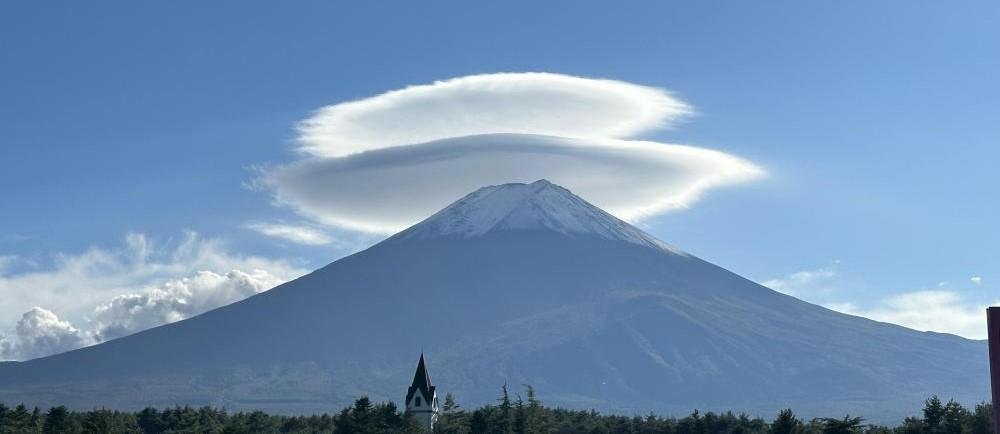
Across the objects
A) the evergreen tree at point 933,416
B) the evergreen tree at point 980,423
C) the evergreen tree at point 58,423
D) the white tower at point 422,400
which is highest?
the white tower at point 422,400

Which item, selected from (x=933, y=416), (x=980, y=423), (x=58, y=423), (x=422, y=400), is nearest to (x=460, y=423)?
Answer: (x=422, y=400)

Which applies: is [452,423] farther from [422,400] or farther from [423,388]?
[423,388]

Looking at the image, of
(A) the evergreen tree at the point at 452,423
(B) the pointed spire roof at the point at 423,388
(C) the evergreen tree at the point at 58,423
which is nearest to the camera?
(C) the evergreen tree at the point at 58,423

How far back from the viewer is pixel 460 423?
427 ft

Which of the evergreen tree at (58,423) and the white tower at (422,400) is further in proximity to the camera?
the white tower at (422,400)

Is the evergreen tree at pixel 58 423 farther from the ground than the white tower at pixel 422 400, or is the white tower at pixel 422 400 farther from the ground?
the white tower at pixel 422 400

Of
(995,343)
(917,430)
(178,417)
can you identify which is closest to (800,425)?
(917,430)

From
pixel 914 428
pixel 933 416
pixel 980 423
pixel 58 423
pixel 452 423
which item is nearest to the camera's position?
pixel 980 423

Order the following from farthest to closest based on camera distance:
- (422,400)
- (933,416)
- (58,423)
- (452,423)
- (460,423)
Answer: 1. (422,400)
2. (452,423)
3. (460,423)
4. (58,423)
5. (933,416)

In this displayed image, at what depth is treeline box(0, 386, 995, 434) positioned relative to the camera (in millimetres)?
93688

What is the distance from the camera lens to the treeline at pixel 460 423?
9369 centimetres

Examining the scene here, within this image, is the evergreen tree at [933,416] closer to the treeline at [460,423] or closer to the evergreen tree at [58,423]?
the treeline at [460,423]

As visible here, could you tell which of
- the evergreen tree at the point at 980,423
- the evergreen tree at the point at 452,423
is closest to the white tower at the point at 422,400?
the evergreen tree at the point at 452,423

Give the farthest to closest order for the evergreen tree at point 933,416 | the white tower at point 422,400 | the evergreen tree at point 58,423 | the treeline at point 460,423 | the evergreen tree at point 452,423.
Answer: the white tower at point 422,400 < the evergreen tree at point 452,423 < the evergreen tree at point 58,423 < the treeline at point 460,423 < the evergreen tree at point 933,416
